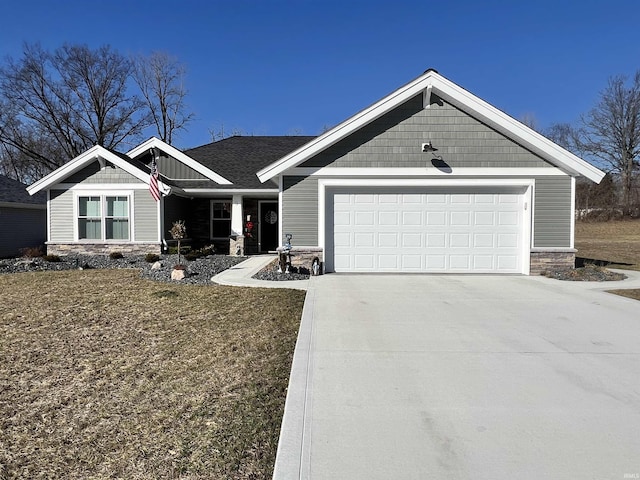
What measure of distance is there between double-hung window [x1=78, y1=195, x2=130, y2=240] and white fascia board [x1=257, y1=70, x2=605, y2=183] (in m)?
6.86

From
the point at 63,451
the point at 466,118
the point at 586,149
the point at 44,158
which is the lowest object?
the point at 63,451

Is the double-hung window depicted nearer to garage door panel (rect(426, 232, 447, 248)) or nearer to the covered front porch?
the covered front porch

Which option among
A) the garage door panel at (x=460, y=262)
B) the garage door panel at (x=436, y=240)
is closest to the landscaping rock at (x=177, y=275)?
the garage door panel at (x=436, y=240)

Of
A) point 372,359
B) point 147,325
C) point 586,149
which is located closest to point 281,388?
point 372,359

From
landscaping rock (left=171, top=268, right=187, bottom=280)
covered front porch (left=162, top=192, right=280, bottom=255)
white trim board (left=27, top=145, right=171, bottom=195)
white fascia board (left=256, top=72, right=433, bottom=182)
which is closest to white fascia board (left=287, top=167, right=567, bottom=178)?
white fascia board (left=256, top=72, right=433, bottom=182)

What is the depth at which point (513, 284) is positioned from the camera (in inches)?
379

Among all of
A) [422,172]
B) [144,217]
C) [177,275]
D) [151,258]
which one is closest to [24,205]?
[144,217]

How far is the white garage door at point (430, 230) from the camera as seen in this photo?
11.1 metres

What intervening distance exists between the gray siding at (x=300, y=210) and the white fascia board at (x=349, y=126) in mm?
486

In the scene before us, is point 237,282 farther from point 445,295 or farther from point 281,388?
point 281,388

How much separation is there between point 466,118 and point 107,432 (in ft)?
34.5

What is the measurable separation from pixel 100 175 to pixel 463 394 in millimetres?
14766

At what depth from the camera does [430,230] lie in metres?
11.2

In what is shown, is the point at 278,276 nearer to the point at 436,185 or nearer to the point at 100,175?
the point at 436,185
